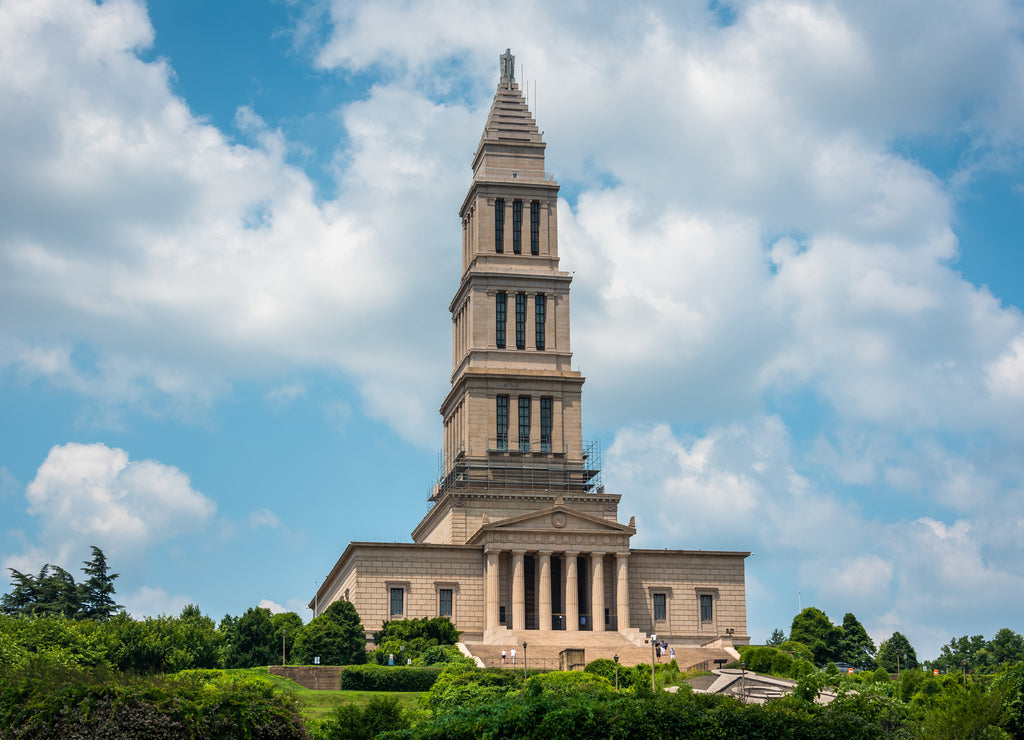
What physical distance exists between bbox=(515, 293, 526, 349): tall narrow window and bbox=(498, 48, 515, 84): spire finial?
1785 cm

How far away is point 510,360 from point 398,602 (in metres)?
19.5

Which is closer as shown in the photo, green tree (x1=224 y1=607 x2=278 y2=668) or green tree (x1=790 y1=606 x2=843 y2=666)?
green tree (x1=224 y1=607 x2=278 y2=668)

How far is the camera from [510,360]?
294ft

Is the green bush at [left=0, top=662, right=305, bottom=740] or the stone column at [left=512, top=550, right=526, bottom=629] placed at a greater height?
the stone column at [left=512, top=550, right=526, bottom=629]

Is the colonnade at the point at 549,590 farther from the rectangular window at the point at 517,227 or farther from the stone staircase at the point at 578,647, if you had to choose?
the rectangular window at the point at 517,227

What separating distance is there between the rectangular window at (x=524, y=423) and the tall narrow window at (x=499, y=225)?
36.3ft

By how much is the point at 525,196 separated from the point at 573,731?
63.0m

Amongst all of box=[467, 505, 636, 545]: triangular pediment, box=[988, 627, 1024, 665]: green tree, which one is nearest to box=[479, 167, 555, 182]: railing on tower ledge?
box=[467, 505, 636, 545]: triangular pediment

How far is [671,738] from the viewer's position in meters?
34.5

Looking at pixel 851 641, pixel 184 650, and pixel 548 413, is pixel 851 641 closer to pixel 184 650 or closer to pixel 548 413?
pixel 548 413

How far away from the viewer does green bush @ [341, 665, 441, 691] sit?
61469 mm

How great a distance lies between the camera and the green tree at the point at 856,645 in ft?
280

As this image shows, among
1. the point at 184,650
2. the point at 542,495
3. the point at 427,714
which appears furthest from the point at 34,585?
the point at 427,714

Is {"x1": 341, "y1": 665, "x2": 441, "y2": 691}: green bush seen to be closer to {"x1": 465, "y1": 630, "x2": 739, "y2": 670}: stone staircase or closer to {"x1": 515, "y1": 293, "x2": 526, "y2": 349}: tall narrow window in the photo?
{"x1": 465, "y1": 630, "x2": 739, "y2": 670}: stone staircase
